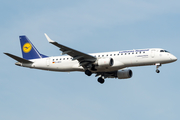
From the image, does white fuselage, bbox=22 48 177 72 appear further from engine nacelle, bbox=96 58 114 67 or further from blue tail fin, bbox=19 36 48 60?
blue tail fin, bbox=19 36 48 60

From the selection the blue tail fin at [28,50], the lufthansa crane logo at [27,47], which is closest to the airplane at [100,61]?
the blue tail fin at [28,50]

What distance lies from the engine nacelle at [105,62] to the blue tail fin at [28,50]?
10220mm

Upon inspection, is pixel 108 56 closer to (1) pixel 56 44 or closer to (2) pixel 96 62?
(2) pixel 96 62

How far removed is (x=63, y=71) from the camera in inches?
2037

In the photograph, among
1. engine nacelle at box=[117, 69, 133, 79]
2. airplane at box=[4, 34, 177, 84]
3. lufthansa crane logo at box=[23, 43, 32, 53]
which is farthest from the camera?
lufthansa crane logo at box=[23, 43, 32, 53]

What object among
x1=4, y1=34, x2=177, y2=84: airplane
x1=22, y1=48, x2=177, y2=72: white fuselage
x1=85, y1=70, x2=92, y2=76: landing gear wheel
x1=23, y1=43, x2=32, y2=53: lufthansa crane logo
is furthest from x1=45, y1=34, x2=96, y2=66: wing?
x1=23, y1=43, x2=32, y2=53: lufthansa crane logo

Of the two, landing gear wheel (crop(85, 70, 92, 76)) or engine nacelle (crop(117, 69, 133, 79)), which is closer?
landing gear wheel (crop(85, 70, 92, 76))

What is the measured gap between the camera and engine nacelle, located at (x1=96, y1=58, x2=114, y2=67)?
Answer: 156ft

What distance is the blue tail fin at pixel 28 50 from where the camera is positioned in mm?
54463

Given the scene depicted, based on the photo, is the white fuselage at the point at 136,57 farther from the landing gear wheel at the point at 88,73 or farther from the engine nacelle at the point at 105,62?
the landing gear wheel at the point at 88,73

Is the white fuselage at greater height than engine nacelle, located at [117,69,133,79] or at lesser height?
greater

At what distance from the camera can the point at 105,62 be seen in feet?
157

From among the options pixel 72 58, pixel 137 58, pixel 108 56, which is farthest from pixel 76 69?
pixel 137 58

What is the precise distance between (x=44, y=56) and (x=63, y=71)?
439 cm
